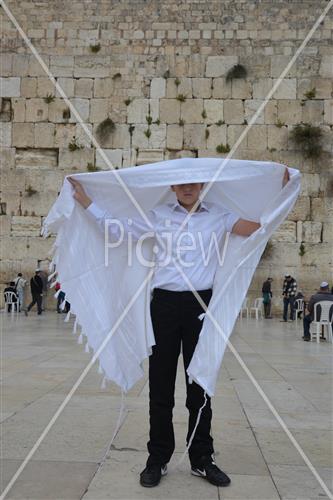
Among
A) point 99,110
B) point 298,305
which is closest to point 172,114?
point 99,110

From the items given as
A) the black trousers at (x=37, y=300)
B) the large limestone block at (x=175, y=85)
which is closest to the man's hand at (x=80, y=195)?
the black trousers at (x=37, y=300)

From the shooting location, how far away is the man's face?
126 inches

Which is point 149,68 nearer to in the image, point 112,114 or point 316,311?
point 112,114

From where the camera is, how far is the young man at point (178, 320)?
10.2ft

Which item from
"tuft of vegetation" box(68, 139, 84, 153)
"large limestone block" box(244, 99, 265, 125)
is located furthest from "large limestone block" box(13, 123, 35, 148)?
"large limestone block" box(244, 99, 265, 125)

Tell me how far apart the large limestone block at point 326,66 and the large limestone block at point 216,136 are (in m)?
3.16

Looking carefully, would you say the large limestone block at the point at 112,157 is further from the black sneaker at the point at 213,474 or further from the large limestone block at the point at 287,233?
the black sneaker at the point at 213,474

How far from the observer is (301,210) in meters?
15.7

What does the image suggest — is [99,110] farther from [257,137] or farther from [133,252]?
[133,252]

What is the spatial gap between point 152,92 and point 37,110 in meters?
3.28

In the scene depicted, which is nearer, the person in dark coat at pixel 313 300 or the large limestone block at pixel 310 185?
the person in dark coat at pixel 313 300

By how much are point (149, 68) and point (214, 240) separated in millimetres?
13784

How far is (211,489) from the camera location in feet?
9.52

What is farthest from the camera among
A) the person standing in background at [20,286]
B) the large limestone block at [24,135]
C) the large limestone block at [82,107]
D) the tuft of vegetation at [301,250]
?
the large limestone block at [24,135]
